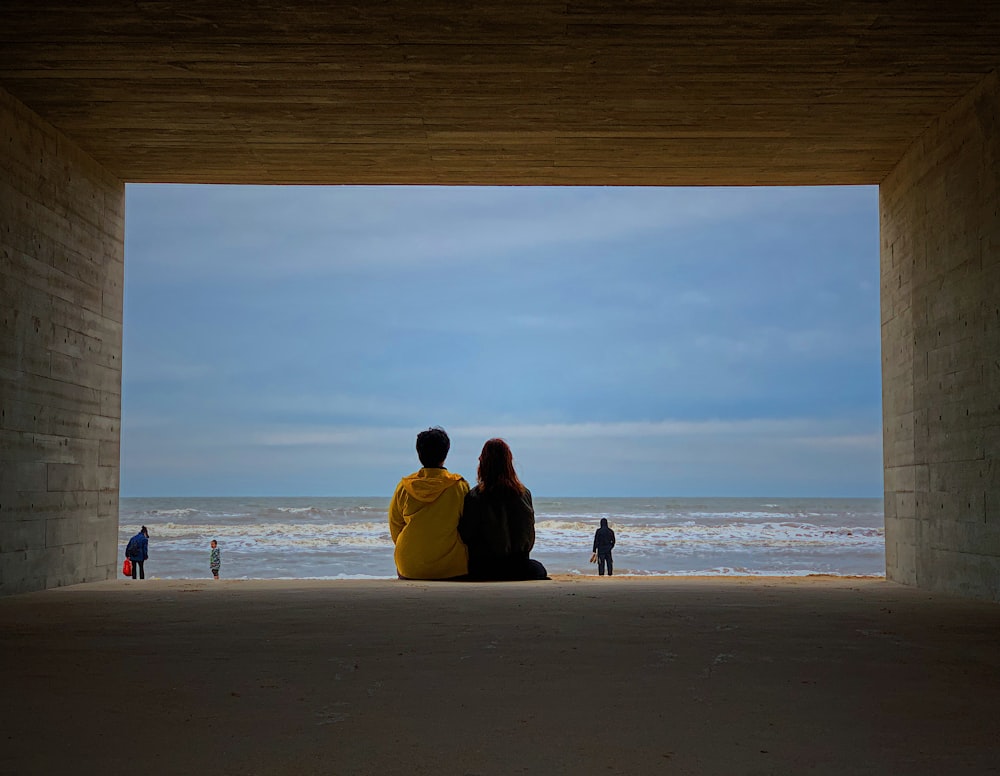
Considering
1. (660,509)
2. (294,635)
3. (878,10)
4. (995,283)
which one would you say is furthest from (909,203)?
(660,509)

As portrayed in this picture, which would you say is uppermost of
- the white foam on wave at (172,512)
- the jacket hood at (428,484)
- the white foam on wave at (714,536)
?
the jacket hood at (428,484)

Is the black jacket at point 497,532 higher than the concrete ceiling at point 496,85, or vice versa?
the concrete ceiling at point 496,85

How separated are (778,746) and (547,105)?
5.07 meters

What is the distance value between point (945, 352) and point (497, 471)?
346 centimetres

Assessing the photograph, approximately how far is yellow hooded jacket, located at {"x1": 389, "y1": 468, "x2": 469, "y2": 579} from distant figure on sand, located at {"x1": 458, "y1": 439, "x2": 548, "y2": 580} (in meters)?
0.09

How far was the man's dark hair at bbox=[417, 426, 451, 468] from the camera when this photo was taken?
7328mm

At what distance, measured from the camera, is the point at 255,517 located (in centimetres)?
4116

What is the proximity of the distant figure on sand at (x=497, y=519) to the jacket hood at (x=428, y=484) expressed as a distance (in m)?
0.20

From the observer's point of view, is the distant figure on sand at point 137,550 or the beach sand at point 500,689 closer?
the beach sand at point 500,689

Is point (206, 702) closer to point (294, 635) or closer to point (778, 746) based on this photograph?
point (294, 635)

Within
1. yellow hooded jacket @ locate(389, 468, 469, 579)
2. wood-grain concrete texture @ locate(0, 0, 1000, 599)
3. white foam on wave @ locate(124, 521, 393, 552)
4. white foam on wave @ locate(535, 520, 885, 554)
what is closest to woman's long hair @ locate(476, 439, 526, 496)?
yellow hooded jacket @ locate(389, 468, 469, 579)

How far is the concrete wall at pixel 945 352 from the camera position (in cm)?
644

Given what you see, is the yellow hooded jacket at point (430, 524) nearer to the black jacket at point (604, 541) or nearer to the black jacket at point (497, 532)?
the black jacket at point (497, 532)

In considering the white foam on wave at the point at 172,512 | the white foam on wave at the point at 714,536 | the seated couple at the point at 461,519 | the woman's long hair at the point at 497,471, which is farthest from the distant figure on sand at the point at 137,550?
the white foam on wave at the point at 172,512
